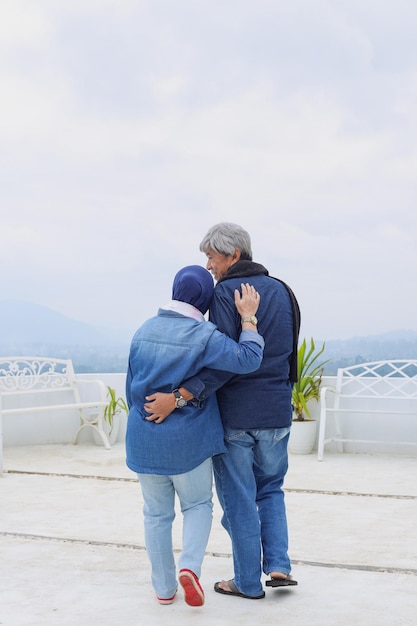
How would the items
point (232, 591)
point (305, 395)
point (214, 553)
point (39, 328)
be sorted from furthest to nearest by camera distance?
point (39, 328), point (305, 395), point (214, 553), point (232, 591)

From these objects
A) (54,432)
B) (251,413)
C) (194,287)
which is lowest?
(54,432)

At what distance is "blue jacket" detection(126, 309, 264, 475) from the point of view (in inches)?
98.9

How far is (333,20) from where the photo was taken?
836 inches

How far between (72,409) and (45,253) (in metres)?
32.1

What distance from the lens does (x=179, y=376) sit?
253 centimetres

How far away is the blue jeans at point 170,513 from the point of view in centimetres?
256

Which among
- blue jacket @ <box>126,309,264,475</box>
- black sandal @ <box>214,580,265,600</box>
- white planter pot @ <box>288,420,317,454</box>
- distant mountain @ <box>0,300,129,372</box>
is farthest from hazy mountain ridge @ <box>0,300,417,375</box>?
blue jacket @ <box>126,309,264,475</box>

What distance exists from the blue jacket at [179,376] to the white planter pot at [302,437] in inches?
133

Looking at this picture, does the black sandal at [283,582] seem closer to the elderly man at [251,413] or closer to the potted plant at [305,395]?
the elderly man at [251,413]

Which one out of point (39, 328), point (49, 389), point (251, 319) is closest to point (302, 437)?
point (49, 389)

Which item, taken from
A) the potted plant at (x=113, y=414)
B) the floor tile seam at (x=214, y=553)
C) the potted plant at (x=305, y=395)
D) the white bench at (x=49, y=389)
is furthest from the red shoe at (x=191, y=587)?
the potted plant at (x=113, y=414)

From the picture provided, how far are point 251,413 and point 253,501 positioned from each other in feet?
0.88

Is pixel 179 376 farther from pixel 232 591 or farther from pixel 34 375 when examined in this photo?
pixel 34 375

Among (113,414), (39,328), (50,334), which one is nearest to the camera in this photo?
(113,414)
